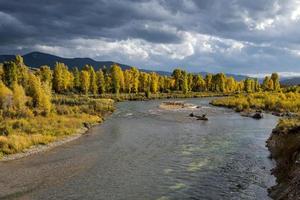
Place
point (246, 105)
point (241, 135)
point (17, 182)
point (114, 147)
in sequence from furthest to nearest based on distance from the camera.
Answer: point (246, 105), point (241, 135), point (114, 147), point (17, 182)

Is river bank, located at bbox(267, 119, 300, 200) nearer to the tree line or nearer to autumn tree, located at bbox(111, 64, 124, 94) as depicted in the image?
the tree line

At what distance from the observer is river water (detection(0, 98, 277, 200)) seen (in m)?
27.5

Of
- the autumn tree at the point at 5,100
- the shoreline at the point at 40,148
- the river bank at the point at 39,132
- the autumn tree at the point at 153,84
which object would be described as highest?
the autumn tree at the point at 153,84

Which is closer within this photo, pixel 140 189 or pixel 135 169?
pixel 140 189

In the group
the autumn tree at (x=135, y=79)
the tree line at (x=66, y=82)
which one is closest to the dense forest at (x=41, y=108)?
the tree line at (x=66, y=82)

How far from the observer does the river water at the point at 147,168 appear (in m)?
27.5

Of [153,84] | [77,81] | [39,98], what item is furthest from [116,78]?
[39,98]

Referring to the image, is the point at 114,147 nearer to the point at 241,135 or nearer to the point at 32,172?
the point at 32,172

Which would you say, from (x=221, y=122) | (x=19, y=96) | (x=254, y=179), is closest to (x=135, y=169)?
(x=254, y=179)

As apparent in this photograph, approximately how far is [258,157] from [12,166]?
80.7 feet

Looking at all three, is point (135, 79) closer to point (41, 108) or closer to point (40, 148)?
point (41, 108)

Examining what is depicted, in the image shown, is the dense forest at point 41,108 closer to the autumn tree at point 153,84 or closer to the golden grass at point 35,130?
the golden grass at point 35,130

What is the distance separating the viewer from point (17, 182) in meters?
30.1

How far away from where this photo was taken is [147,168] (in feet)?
113
